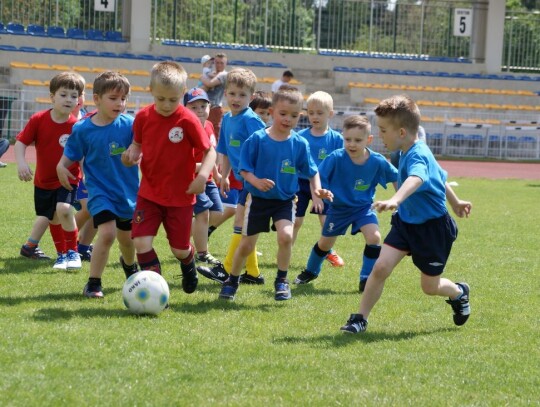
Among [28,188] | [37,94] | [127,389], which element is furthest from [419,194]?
[37,94]

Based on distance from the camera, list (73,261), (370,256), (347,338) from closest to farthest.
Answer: (347,338), (370,256), (73,261)

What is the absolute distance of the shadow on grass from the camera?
5.63 meters

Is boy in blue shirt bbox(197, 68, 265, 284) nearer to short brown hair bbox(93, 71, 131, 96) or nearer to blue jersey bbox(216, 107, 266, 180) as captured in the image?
blue jersey bbox(216, 107, 266, 180)

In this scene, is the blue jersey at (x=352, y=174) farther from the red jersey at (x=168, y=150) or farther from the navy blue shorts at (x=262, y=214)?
the red jersey at (x=168, y=150)

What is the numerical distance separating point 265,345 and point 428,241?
52.8 inches

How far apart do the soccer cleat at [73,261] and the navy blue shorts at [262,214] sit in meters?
1.73

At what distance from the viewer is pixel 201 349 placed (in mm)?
5281

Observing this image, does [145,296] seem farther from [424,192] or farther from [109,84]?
[424,192]

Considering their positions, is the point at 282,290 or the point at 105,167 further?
the point at 282,290

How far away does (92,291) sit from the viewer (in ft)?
22.3

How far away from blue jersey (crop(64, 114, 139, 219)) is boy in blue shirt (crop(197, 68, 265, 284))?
3.91 ft

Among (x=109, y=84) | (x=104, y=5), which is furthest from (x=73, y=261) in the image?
(x=104, y=5)

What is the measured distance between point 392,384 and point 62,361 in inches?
67.7

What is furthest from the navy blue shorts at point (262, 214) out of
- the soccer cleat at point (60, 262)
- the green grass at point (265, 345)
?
the soccer cleat at point (60, 262)
